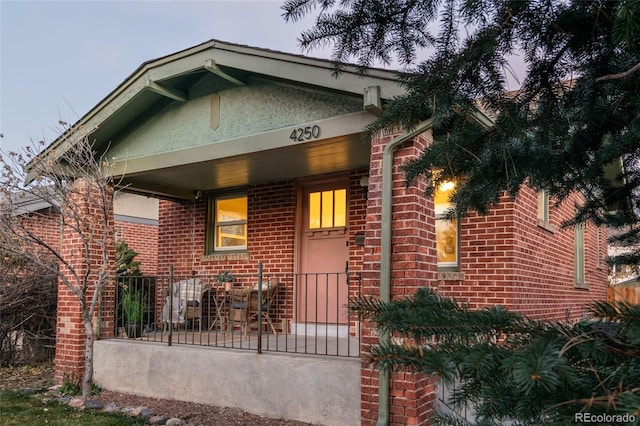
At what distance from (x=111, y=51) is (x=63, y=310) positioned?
2131 cm

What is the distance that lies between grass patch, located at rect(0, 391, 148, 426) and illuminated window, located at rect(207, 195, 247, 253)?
3.77 m

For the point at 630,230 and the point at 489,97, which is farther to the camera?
the point at 630,230

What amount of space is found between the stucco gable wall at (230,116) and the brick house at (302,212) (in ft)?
A: 0.06


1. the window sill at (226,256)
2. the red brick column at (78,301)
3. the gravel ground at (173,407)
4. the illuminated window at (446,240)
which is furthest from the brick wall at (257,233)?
the gravel ground at (173,407)

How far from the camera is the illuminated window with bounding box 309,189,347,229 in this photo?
809 centimetres

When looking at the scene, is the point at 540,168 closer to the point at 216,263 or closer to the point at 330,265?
the point at 330,265

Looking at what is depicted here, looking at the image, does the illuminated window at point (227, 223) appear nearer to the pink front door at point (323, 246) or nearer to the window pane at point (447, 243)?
the pink front door at point (323, 246)

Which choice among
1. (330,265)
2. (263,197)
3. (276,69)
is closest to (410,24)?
(276,69)

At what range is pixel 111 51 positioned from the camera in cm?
2548

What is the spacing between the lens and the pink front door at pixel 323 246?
7949 mm

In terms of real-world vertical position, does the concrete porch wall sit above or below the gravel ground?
above

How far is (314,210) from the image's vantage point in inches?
331

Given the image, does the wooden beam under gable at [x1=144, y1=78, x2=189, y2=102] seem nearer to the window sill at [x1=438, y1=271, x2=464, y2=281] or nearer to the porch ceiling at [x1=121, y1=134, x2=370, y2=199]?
the porch ceiling at [x1=121, y1=134, x2=370, y2=199]

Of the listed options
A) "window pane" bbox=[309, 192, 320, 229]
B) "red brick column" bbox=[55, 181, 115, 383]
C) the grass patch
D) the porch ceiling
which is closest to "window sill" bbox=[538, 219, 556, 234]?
the porch ceiling
